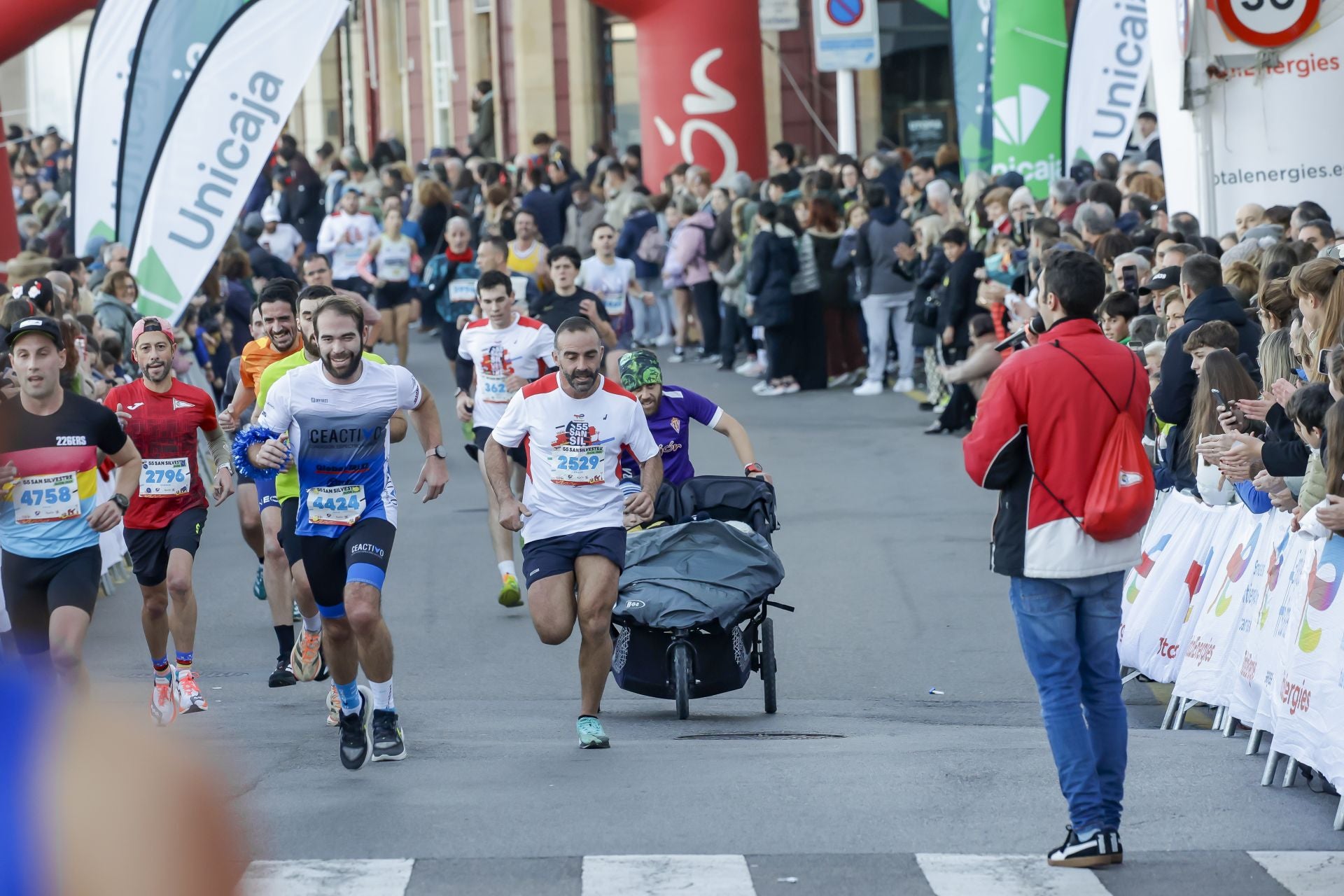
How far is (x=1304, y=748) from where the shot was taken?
724 cm

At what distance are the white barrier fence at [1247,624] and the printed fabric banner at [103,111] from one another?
28.4ft

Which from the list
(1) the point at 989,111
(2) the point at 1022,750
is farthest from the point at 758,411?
(2) the point at 1022,750

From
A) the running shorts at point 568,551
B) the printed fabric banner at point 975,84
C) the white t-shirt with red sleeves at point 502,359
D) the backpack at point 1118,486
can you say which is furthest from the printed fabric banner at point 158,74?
the backpack at point 1118,486

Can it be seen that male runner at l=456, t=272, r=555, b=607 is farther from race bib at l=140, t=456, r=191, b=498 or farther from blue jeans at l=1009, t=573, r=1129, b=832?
blue jeans at l=1009, t=573, r=1129, b=832

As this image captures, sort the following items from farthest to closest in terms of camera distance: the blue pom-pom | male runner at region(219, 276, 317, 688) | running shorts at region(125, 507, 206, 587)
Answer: male runner at region(219, 276, 317, 688), running shorts at region(125, 507, 206, 587), the blue pom-pom

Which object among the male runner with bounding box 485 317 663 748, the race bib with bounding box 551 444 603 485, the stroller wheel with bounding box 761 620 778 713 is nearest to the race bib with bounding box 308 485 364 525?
the male runner with bounding box 485 317 663 748

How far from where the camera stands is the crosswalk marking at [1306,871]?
598 cm

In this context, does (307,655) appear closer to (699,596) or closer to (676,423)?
(676,423)

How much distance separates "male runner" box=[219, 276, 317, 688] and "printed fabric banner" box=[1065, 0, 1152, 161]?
415 inches

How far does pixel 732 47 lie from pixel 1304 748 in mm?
20063

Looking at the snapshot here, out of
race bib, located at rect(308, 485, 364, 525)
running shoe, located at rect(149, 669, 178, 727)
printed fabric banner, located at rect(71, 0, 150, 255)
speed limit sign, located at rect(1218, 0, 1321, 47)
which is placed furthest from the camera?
printed fabric banner, located at rect(71, 0, 150, 255)

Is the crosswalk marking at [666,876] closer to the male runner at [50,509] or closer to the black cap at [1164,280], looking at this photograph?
the male runner at [50,509]

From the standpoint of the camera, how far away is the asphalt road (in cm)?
632

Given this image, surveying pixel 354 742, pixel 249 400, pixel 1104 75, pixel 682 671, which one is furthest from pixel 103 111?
pixel 1104 75
